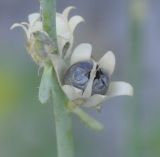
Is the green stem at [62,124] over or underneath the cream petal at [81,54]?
underneath

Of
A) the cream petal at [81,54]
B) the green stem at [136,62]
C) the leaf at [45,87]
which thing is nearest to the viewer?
the leaf at [45,87]

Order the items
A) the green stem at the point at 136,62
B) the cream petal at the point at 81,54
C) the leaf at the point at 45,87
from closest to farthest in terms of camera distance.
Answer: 1. the leaf at the point at 45,87
2. the cream petal at the point at 81,54
3. the green stem at the point at 136,62

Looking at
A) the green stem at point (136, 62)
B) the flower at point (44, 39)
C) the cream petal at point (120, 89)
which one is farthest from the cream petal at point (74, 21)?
the green stem at point (136, 62)

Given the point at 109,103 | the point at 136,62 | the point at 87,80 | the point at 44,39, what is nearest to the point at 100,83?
the point at 87,80

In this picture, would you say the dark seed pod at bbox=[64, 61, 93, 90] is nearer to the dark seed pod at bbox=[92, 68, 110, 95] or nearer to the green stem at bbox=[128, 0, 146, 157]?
the dark seed pod at bbox=[92, 68, 110, 95]

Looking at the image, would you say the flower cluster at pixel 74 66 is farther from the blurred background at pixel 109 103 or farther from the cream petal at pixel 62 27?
the blurred background at pixel 109 103

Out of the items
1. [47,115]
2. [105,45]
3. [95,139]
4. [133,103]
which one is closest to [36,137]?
[47,115]

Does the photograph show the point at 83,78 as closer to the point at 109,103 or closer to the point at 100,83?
the point at 100,83
